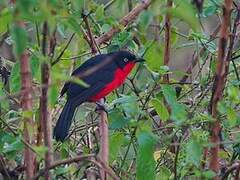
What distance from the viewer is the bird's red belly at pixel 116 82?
3791 mm

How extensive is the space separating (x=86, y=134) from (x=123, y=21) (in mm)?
743

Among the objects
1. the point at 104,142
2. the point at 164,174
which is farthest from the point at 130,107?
the point at 164,174

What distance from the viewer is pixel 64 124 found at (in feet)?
10.5

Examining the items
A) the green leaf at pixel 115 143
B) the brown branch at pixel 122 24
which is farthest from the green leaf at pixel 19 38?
the brown branch at pixel 122 24

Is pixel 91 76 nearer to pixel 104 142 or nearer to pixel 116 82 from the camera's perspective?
pixel 116 82

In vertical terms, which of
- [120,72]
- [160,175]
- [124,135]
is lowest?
[160,175]

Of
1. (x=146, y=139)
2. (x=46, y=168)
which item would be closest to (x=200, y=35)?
(x=146, y=139)

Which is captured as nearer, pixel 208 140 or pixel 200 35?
pixel 208 140

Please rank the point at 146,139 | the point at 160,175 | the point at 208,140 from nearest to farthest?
the point at 146,139 < the point at 208,140 < the point at 160,175

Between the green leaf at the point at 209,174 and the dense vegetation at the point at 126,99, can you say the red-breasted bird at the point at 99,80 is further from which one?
the green leaf at the point at 209,174

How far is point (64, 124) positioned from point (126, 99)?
0.61 m

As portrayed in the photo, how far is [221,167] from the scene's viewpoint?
112 inches

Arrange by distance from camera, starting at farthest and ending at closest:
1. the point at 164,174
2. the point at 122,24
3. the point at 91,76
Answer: the point at 91,76, the point at 122,24, the point at 164,174

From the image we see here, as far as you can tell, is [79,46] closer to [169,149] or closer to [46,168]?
[169,149]
